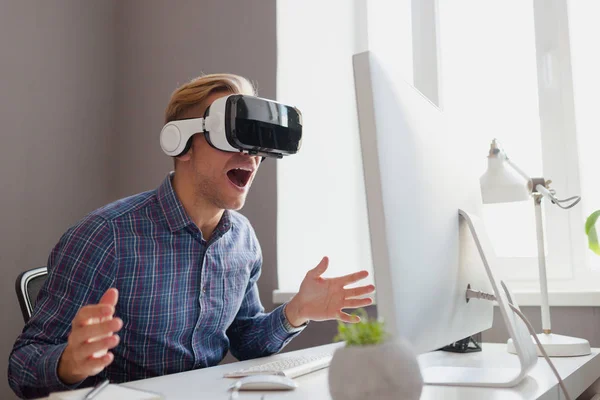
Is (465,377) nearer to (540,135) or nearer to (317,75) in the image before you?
(540,135)

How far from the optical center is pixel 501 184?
1470mm

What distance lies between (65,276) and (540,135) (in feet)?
5.36

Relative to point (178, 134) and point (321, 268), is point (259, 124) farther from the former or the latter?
point (321, 268)

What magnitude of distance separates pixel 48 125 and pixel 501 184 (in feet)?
6.05

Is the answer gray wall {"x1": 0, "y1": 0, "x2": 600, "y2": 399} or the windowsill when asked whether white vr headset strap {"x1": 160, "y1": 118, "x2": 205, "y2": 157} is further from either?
the windowsill

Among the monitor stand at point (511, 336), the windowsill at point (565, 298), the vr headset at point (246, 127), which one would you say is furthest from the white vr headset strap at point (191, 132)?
the windowsill at point (565, 298)

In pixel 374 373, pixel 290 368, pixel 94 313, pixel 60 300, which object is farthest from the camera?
pixel 60 300

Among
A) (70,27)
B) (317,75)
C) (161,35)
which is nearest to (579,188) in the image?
(317,75)

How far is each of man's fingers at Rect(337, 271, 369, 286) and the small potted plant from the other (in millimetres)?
593

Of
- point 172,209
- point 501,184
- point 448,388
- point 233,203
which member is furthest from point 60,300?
point 501,184

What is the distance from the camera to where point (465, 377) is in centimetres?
96

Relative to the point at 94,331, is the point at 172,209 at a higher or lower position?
higher

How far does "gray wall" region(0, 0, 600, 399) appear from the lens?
7.48ft

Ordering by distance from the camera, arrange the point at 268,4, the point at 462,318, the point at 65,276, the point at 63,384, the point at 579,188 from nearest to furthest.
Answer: the point at 462,318 < the point at 63,384 < the point at 65,276 < the point at 579,188 < the point at 268,4
